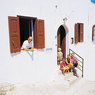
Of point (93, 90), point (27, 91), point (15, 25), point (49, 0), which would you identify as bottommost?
point (93, 90)

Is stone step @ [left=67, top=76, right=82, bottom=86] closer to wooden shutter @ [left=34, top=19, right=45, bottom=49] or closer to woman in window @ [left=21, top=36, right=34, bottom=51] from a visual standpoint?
wooden shutter @ [left=34, top=19, right=45, bottom=49]

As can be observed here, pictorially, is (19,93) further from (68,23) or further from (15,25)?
(68,23)

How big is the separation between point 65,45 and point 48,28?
6.75 ft

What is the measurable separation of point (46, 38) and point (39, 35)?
1.95ft

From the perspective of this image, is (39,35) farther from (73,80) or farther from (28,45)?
(73,80)

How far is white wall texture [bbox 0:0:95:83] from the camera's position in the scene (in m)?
4.20

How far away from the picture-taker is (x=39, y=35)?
5.32 metres

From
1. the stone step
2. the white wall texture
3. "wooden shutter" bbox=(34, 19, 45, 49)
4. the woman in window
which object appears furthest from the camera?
the stone step

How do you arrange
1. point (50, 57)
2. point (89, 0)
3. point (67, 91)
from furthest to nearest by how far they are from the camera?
point (89, 0)
point (50, 57)
point (67, 91)

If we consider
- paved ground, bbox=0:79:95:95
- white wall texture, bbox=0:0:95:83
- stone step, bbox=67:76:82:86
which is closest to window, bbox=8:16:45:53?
white wall texture, bbox=0:0:95:83

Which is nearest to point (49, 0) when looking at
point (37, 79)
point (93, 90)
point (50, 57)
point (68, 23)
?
point (68, 23)

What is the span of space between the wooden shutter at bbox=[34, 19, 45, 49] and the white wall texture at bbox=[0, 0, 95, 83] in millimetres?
244

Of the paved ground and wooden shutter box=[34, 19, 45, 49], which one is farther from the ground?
wooden shutter box=[34, 19, 45, 49]

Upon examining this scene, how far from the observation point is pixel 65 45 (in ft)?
24.4
